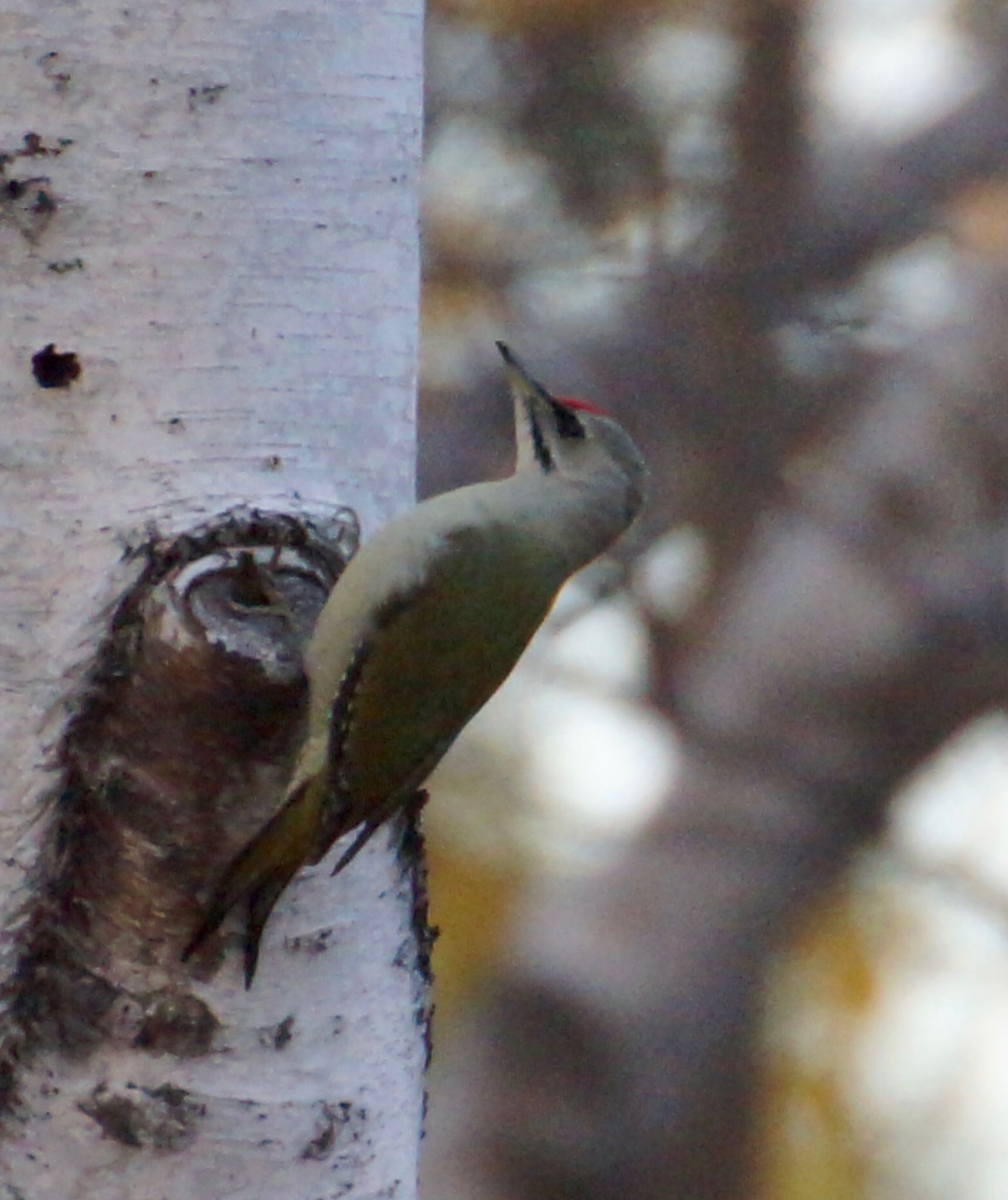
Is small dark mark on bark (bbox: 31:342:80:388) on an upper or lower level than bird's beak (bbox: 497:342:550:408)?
upper

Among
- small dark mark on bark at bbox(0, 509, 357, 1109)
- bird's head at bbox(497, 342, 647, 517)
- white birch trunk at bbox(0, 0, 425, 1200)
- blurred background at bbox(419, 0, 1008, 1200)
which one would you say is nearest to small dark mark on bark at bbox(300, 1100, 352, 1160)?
white birch trunk at bbox(0, 0, 425, 1200)

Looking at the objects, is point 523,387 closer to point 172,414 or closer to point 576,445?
point 576,445

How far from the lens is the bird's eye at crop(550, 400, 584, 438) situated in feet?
7.70

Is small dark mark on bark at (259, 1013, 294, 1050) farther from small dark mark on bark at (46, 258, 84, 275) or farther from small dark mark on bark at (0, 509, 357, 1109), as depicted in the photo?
small dark mark on bark at (46, 258, 84, 275)

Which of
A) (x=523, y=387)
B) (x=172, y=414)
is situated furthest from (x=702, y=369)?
(x=172, y=414)

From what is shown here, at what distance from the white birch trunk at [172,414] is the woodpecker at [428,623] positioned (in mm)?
69

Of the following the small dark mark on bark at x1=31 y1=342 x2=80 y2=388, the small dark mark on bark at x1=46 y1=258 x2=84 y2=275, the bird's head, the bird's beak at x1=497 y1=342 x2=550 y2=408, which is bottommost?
the bird's head

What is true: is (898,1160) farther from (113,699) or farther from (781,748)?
(113,699)

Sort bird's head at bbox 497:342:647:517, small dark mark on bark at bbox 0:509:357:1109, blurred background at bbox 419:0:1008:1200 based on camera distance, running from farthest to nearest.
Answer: blurred background at bbox 419:0:1008:1200, bird's head at bbox 497:342:647:517, small dark mark on bark at bbox 0:509:357:1109

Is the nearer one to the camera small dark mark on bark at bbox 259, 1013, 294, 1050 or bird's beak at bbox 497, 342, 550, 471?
small dark mark on bark at bbox 259, 1013, 294, 1050

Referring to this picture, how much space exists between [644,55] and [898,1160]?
2439 millimetres

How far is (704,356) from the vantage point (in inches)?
168

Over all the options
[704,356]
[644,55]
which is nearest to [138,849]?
[704,356]

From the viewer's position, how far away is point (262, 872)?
153 centimetres
